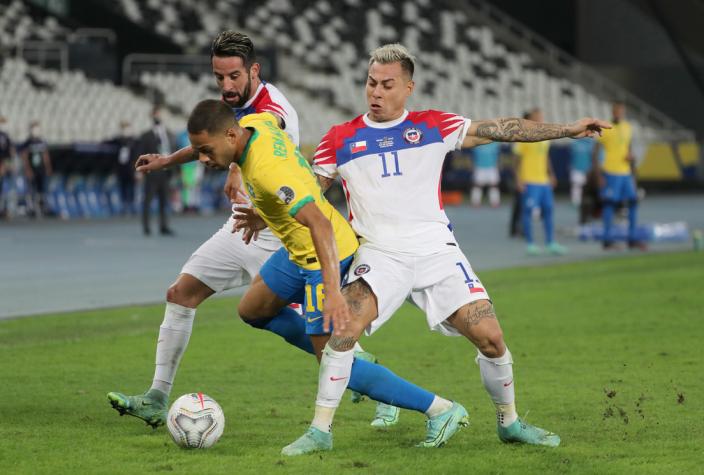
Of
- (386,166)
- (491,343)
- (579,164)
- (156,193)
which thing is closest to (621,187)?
(156,193)

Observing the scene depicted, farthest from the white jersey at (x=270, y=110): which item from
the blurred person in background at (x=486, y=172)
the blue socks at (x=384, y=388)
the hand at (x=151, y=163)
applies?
the blurred person in background at (x=486, y=172)

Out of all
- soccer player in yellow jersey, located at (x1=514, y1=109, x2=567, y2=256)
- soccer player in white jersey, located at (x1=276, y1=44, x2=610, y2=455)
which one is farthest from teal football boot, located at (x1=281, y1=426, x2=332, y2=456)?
soccer player in yellow jersey, located at (x1=514, y1=109, x2=567, y2=256)

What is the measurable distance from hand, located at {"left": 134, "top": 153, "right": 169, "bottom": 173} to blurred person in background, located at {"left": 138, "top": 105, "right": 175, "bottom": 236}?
15309mm

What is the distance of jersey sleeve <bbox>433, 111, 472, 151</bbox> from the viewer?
6.62m

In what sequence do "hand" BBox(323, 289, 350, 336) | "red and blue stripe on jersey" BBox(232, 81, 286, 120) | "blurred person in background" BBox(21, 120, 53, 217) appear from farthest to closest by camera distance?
"blurred person in background" BBox(21, 120, 53, 217)
"red and blue stripe on jersey" BBox(232, 81, 286, 120)
"hand" BBox(323, 289, 350, 336)

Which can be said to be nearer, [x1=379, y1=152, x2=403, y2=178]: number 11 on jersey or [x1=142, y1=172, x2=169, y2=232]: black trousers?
[x1=379, y1=152, x2=403, y2=178]: number 11 on jersey

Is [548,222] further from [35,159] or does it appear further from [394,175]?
[394,175]

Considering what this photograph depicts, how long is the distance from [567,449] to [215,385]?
305 centimetres

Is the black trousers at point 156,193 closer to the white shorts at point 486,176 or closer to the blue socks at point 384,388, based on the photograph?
the white shorts at point 486,176

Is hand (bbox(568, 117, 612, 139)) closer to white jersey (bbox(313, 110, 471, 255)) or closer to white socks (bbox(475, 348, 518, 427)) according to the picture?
white jersey (bbox(313, 110, 471, 255))

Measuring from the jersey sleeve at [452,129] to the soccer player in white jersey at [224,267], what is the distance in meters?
0.97

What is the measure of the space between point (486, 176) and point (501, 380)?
1117 inches

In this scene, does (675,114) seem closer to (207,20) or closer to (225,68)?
(207,20)

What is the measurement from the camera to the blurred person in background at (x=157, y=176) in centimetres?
2314
